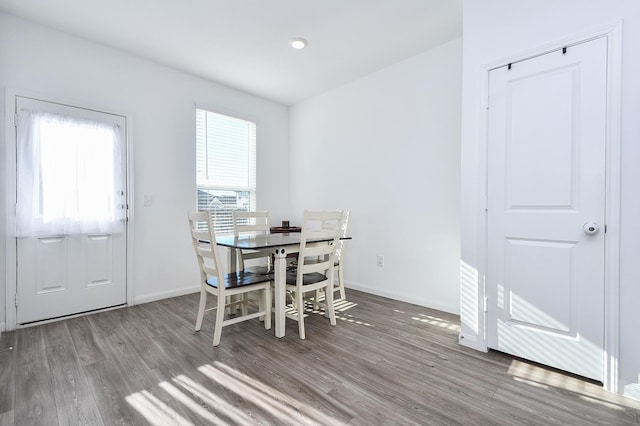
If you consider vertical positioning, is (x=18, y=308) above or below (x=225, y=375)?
above

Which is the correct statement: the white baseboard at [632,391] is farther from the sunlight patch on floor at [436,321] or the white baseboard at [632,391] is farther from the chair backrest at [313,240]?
the chair backrest at [313,240]

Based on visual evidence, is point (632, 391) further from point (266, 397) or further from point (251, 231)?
point (251, 231)

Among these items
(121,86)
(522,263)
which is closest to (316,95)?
(121,86)

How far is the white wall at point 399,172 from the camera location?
121 inches

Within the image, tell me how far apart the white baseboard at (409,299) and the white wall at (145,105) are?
2100mm

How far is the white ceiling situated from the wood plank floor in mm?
2764

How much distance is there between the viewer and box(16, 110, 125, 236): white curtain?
2688 millimetres

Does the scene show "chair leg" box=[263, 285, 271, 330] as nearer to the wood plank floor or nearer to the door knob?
the wood plank floor

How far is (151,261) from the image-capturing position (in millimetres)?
3479

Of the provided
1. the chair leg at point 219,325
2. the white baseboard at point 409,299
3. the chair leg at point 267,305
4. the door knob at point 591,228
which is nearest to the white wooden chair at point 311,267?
the chair leg at point 267,305

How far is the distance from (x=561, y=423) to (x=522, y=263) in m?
0.94

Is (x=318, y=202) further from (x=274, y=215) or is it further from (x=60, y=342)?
(x=60, y=342)

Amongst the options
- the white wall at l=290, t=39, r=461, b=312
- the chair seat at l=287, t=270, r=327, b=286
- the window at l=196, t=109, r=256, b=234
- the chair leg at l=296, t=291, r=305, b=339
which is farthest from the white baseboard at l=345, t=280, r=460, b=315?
the window at l=196, t=109, r=256, b=234

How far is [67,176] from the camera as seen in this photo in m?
2.88
